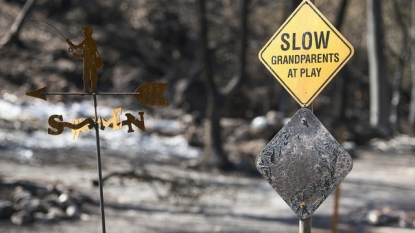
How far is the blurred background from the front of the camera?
839cm

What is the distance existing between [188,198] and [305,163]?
21.7ft

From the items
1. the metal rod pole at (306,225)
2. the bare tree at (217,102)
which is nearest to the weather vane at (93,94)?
the metal rod pole at (306,225)

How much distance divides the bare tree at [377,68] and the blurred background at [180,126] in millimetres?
64

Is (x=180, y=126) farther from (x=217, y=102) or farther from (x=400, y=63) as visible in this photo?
(x=400, y=63)

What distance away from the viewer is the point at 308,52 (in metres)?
3.51

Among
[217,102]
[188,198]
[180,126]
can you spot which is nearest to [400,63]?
[180,126]

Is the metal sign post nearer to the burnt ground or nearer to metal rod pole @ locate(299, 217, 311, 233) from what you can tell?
metal rod pole @ locate(299, 217, 311, 233)

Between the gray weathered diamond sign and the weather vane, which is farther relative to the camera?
the weather vane

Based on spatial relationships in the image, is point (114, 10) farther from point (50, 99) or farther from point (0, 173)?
point (0, 173)

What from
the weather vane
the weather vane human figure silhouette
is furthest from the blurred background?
the weather vane human figure silhouette

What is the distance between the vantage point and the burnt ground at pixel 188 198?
7.93 m

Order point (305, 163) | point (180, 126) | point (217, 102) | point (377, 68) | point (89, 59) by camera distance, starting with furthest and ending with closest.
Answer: point (377, 68), point (180, 126), point (217, 102), point (89, 59), point (305, 163)

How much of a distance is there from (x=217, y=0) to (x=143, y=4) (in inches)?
107

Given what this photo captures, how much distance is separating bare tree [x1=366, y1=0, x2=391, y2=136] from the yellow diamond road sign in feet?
68.1
